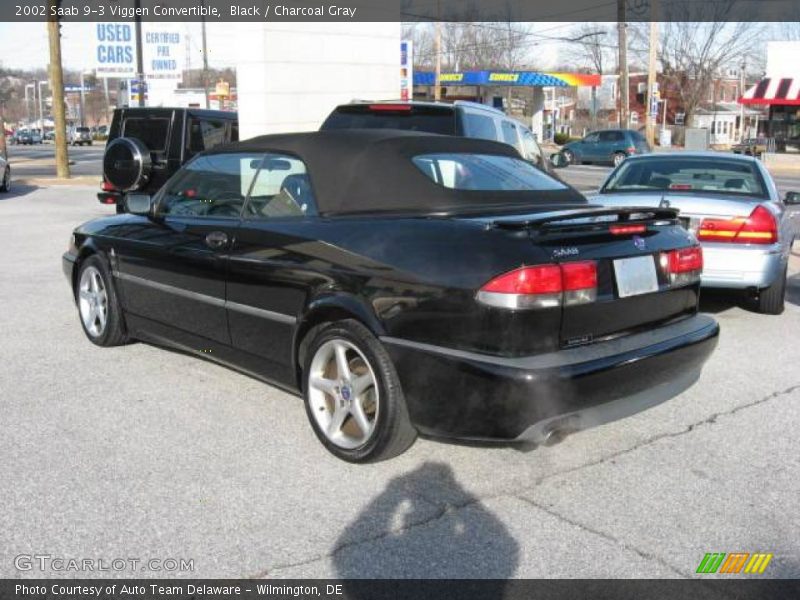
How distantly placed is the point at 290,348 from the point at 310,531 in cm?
121

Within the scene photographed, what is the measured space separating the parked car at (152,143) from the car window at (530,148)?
4.88 m

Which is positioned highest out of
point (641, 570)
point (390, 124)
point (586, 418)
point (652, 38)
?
point (652, 38)

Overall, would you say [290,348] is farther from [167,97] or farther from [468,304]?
[167,97]

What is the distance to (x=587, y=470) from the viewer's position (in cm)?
402

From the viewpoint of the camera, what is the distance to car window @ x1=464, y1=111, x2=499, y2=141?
8.25 m

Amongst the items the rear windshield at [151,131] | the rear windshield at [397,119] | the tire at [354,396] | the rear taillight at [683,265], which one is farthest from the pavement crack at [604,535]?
the rear windshield at [151,131]

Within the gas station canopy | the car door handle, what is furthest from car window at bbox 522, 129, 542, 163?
the gas station canopy

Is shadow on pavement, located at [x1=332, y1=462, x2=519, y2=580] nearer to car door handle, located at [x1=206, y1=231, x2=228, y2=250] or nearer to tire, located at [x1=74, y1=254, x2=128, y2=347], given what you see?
car door handle, located at [x1=206, y1=231, x2=228, y2=250]

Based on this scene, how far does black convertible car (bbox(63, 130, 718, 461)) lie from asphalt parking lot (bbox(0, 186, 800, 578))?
0.32 metres

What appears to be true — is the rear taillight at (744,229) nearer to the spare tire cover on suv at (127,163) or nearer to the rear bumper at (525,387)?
the rear bumper at (525,387)

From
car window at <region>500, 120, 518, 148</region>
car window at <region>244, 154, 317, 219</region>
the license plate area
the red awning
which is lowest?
the license plate area

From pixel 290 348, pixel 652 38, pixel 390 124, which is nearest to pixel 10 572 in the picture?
pixel 290 348

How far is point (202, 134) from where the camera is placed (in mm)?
12773

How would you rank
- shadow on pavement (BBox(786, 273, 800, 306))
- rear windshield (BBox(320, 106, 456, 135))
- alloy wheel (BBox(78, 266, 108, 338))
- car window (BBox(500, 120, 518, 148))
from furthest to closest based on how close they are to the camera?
car window (BBox(500, 120, 518, 148)), shadow on pavement (BBox(786, 273, 800, 306)), rear windshield (BBox(320, 106, 456, 135)), alloy wheel (BBox(78, 266, 108, 338))
